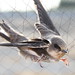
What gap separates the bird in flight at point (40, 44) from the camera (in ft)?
5.24

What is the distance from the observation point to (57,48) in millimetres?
1623

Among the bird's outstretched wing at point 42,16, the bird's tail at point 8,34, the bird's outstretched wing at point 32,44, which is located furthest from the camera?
the bird's outstretched wing at point 42,16

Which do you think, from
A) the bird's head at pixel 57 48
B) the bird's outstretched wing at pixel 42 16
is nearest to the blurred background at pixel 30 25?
the bird's outstretched wing at pixel 42 16

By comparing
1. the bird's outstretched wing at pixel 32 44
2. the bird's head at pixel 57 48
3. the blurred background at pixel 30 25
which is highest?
the bird's outstretched wing at pixel 32 44

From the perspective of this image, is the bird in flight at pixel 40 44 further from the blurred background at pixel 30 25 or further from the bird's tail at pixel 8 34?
the blurred background at pixel 30 25

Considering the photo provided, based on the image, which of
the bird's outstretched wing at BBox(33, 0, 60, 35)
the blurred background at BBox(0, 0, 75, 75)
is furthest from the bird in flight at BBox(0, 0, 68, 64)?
the blurred background at BBox(0, 0, 75, 75)

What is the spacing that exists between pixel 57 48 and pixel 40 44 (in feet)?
0.27

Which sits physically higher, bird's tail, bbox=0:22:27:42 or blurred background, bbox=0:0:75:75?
bird's tail, bbox=0:22:27:42

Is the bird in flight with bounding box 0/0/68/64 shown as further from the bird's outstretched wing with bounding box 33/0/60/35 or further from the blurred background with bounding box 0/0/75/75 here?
the blurred background with bounding box 0/0/75/75

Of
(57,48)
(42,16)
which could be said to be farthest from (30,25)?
(57,48)

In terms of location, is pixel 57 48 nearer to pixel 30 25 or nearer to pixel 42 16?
pixel 42 16

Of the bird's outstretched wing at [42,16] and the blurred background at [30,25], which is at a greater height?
the bird's outstretched wing at [42,16]

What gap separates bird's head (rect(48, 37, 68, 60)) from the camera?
161cm

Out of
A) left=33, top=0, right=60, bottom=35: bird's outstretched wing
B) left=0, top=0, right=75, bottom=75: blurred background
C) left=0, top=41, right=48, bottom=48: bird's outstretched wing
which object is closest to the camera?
left=0, top=41, right=48, bottom=48: bird's outstretched wing
